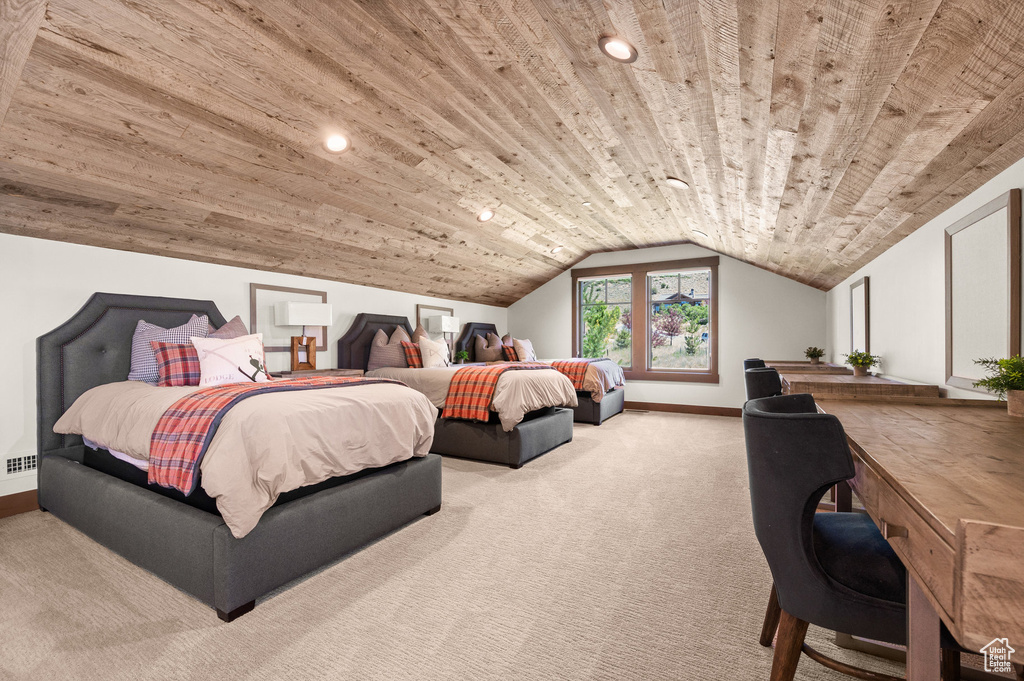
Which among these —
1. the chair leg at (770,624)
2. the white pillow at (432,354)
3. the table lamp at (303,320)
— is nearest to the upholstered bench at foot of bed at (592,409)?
the white pillow at (432,354)

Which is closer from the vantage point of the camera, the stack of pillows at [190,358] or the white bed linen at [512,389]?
the stack of pillows at [190,358]

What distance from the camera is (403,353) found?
562cm

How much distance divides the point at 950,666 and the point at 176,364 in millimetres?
4122

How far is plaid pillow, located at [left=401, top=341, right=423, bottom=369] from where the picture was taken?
5.61m

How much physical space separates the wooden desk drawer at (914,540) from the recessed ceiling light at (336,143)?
10.4 feet

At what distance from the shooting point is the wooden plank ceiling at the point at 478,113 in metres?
1.65

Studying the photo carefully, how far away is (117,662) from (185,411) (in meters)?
0.98

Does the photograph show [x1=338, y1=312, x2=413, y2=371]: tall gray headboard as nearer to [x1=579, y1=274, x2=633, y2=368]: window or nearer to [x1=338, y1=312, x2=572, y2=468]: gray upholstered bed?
[x1=338, y1=312, x2=572, y2=468]: gray upholstered bed

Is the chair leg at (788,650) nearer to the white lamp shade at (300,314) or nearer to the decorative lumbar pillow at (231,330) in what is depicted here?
the decorative lumbar pillow at (231,330)

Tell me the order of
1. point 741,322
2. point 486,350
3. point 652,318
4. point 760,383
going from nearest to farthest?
1. point 760,383
2. point 741,322
3. point 486,350
4. point 652,318

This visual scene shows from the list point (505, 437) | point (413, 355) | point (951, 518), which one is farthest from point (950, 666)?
point (413, 355)

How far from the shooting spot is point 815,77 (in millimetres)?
1777

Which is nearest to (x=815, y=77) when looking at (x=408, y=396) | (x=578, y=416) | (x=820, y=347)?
(x=408, y=396)

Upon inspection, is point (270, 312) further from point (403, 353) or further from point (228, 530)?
point (228, 530)
